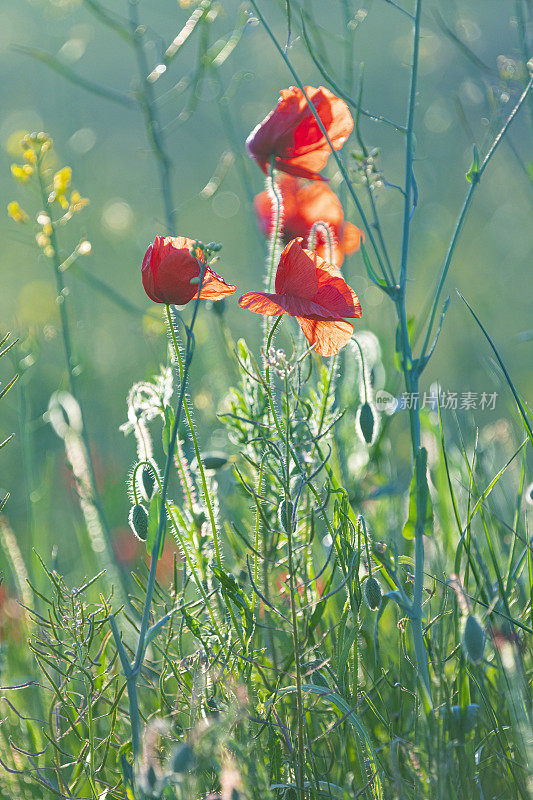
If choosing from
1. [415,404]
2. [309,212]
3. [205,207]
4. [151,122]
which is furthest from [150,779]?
[205,207]

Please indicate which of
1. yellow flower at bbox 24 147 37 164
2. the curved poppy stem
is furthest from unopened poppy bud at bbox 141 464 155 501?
yellow flower at bbox 24 147 37 164

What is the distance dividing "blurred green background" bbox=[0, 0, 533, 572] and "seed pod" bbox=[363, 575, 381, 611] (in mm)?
395

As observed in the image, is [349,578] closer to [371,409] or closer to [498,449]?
[371,409]

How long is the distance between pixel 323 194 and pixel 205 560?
2.09 ft

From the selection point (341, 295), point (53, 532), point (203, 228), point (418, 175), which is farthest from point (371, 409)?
point (418, 175)

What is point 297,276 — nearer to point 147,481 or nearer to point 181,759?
point 147,481

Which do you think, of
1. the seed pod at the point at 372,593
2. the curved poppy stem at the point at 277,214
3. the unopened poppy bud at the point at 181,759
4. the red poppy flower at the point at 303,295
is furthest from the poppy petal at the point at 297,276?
the unopened poppy bud at the point at 181,759

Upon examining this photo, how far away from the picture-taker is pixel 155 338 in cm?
158

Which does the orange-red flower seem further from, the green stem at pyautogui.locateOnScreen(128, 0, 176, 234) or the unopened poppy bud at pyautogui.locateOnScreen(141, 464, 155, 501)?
the unopened poppy bud at pyautogui.locateOnScreen(141, 464, 155, 501)

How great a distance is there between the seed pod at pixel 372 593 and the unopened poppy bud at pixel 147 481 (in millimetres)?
254

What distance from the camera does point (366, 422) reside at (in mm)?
956

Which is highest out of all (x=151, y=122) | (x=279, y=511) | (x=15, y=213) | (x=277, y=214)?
(x=151, y=122)

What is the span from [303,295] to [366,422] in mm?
226

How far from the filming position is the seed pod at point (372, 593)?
79 cm
